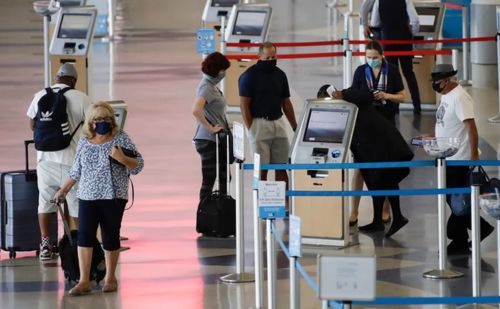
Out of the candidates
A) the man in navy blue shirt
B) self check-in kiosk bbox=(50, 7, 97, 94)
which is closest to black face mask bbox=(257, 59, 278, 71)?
the man in navy blue shirt

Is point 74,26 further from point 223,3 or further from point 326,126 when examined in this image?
point 326,126

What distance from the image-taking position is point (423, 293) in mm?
10938

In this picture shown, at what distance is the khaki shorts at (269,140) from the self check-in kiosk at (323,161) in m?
0.92

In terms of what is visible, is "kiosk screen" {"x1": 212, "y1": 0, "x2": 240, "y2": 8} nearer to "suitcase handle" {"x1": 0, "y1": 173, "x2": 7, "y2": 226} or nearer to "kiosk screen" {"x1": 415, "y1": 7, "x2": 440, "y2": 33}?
"kiosk screen" {"x1": 415, "y1": 7, "x2": 440, "y2": 33}

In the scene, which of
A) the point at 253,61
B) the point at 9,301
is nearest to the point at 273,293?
the point at 9,301

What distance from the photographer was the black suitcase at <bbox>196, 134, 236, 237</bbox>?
512 inches

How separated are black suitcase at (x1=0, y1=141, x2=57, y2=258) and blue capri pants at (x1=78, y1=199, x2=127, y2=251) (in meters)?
1.59

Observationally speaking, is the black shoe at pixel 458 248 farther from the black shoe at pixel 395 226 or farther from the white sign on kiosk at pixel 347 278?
the white sign on kiosk at pixel 347 278

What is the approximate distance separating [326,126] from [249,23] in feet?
29.2

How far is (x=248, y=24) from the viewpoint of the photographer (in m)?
21.2

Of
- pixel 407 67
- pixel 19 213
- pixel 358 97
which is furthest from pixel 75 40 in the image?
pixel 358 97

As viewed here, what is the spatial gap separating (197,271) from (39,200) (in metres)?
1.57

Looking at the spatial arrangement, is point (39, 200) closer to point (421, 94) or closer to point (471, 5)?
point (421, 94)

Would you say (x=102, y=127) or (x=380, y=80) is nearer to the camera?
(x=102, y=127)
